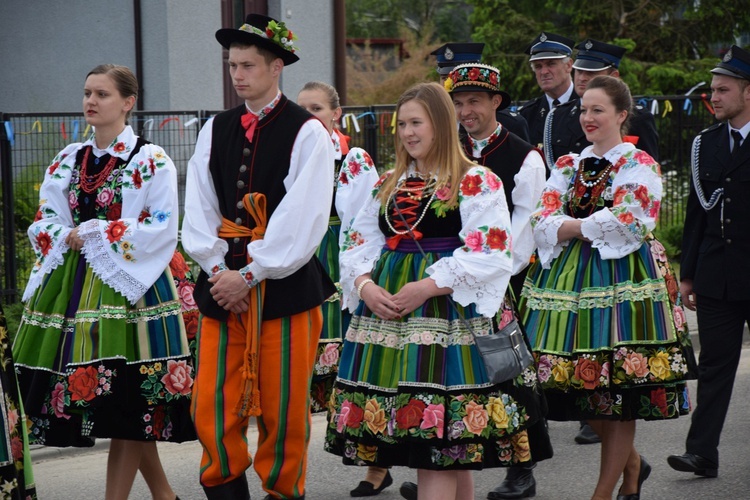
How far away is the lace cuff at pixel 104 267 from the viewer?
16.2ft

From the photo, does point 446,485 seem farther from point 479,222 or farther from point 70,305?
point 70,305

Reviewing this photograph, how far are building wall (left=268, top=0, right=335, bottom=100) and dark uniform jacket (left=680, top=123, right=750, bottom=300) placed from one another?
353 inches

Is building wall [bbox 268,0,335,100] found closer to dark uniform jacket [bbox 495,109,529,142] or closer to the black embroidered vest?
dark uniform jacket [bbox 495,109,529,142]

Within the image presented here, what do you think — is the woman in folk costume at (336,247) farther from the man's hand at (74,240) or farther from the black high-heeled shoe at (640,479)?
the black high-heeled shoe at (640,479)

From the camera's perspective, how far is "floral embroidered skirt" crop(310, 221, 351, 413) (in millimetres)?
5980

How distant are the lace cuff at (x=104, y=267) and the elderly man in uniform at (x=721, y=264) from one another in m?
2.76

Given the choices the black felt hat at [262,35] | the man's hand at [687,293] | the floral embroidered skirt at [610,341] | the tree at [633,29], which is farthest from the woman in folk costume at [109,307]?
the tree at [633,29]

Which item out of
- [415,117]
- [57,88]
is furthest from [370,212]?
[57,88]

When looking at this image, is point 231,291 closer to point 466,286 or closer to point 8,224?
point 466,286

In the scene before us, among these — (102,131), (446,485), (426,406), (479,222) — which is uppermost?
(102,131)

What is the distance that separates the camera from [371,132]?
448 inches

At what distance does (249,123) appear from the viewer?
4.70 meters

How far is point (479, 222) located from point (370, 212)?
500mm

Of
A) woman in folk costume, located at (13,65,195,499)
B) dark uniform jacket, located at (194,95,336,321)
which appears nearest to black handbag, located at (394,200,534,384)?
dark uniform jacket, located at (194,95,336,321)
